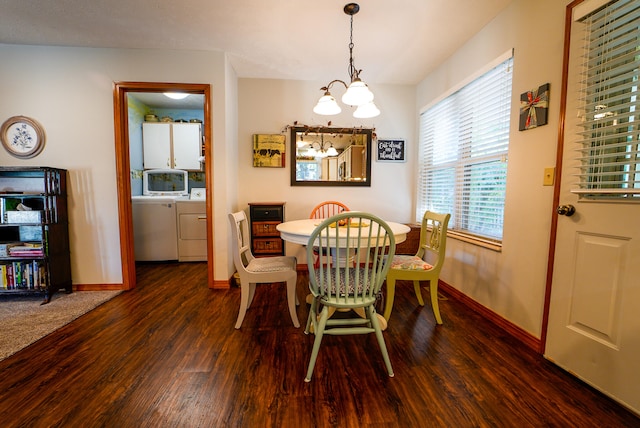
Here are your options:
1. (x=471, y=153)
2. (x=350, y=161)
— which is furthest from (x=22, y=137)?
(x=471, y=153)

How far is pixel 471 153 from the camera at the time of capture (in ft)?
7.89

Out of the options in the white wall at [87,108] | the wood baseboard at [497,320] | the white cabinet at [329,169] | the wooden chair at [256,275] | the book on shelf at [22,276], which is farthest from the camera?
the white cabinet at [329,169]

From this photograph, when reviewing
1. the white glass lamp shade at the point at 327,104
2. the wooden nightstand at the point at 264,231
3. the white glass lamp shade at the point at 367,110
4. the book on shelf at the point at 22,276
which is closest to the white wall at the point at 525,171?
the white glass lamp shade at the point at 367,110

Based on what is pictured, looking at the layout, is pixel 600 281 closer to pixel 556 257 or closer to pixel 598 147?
pixel 556 257

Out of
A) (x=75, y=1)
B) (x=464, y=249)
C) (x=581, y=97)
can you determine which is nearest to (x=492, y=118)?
(x=581, y=97)

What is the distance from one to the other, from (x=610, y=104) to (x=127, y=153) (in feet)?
12.1

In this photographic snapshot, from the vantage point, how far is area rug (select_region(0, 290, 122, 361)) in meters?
1.75

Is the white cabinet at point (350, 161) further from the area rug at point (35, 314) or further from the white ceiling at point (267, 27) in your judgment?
the area rug at point (35, 314)

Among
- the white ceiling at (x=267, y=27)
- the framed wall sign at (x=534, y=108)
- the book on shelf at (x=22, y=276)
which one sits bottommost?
the book on shelf at (x=22, y=276)

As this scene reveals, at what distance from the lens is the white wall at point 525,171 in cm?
161

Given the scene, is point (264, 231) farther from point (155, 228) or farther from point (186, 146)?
point (186, 146)

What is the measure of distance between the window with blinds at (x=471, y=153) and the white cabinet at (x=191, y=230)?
9.91 feet

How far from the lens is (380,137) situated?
337 cm

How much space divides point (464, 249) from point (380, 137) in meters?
1.73
